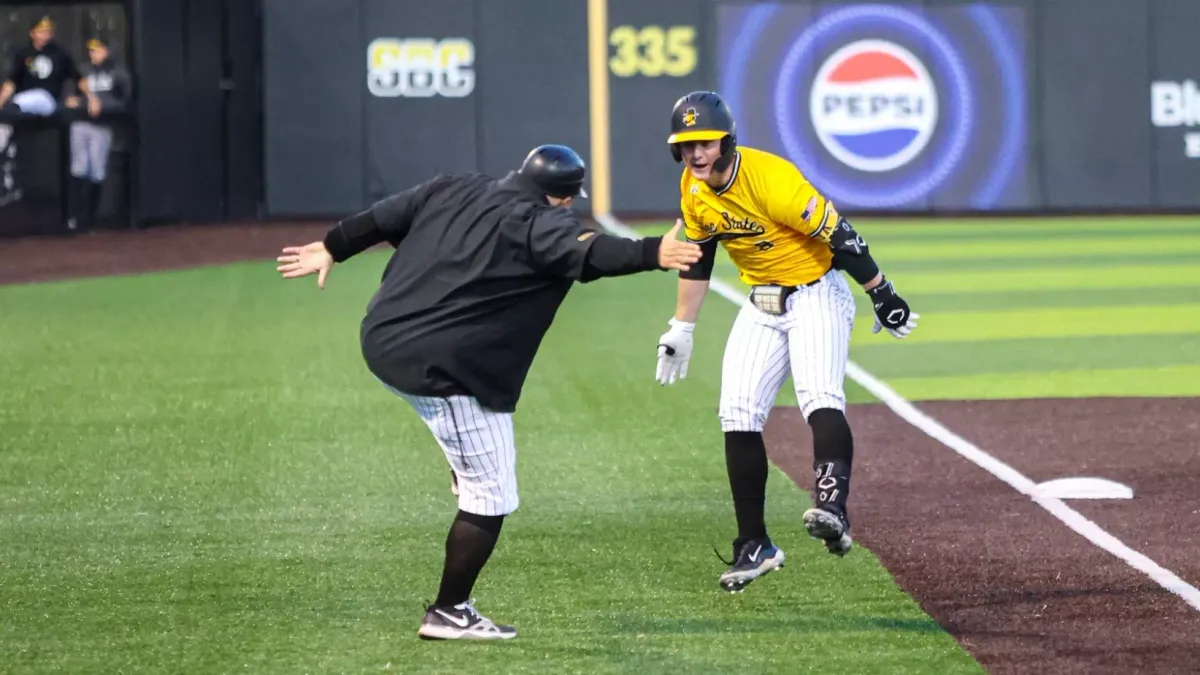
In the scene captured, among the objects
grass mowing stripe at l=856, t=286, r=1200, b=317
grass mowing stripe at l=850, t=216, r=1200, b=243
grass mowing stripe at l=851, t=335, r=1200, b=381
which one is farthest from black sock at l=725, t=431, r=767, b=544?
grass mowing stripe at l=850, t=216, r=1200, b=243

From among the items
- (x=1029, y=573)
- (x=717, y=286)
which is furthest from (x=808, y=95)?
(x=1029, y=573)

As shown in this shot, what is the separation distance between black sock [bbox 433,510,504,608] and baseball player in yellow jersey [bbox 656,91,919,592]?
1.09 metres

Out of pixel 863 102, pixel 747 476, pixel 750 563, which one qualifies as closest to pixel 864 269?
pixel 747 476

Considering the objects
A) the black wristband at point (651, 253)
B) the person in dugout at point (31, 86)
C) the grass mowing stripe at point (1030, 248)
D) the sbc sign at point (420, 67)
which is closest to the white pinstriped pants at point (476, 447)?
the black wristband at point (651, 253)

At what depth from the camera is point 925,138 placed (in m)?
25.3

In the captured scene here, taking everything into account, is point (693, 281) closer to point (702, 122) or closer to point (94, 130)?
point (702, 122)

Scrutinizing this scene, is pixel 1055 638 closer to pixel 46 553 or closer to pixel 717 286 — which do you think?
pixel 46 553

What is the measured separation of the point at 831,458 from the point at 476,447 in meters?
1.47

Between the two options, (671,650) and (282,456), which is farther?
(282,456)

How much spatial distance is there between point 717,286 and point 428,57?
815 centimetres

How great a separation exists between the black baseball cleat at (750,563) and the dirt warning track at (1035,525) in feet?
1.73

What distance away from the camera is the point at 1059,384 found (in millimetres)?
12430

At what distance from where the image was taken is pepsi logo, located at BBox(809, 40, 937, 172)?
25125 mm

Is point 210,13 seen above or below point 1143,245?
above
